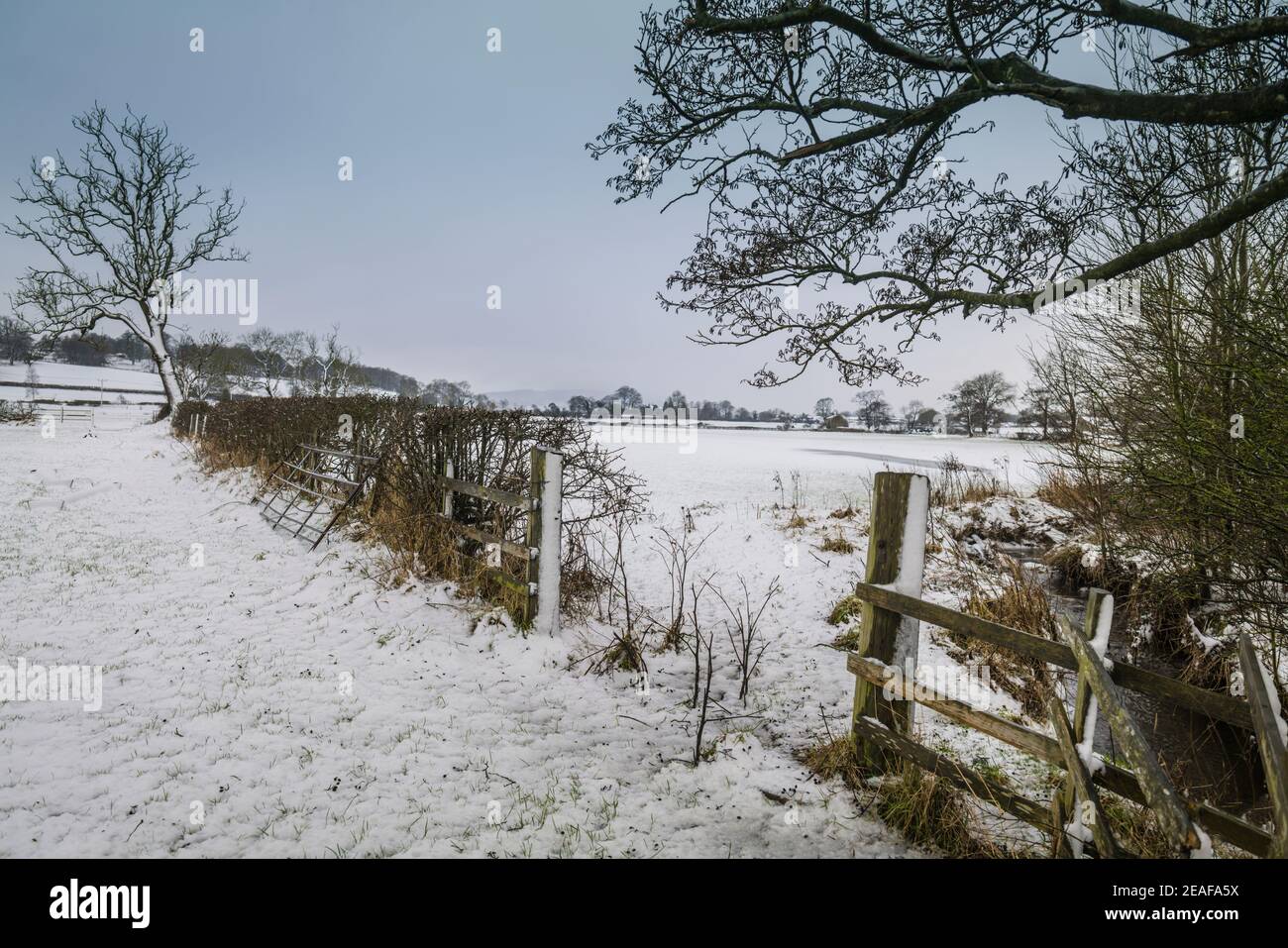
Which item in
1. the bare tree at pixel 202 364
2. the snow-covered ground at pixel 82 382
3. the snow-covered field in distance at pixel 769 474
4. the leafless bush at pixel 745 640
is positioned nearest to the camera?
the leafless bush at pixel 745 640

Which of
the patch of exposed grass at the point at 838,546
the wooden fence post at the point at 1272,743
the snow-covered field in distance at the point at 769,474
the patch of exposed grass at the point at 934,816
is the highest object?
the wooden fence post at the point at 1272,743

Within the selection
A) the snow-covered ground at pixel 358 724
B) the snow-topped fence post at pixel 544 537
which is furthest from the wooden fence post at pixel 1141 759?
the snow-topped fence post at pixel 544 537

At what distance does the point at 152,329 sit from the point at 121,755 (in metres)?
31.8

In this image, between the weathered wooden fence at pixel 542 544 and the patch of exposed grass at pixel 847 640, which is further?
the patch of exposed grass at pixel 847 640

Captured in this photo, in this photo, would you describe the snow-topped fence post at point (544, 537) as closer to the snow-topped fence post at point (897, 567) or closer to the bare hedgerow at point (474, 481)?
the bare hedgerow at point (474, 481)

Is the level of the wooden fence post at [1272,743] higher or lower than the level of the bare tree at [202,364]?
lower

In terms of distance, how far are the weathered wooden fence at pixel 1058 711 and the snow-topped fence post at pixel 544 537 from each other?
2955 millimetres

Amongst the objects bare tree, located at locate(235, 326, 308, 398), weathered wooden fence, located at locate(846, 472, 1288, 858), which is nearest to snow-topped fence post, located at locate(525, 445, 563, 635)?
weathered wooden fence, located at locate(846, 472, 1288, 858)

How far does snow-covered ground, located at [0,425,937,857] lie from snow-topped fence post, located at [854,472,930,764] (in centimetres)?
84

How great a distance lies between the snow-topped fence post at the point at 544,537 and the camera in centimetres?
545

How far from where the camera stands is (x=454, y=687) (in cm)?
465

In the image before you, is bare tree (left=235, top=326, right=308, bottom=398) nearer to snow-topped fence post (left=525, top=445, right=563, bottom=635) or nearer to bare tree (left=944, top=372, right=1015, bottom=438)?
snow-topped fence post (left=525, top=445, right=563, bottom=635)
